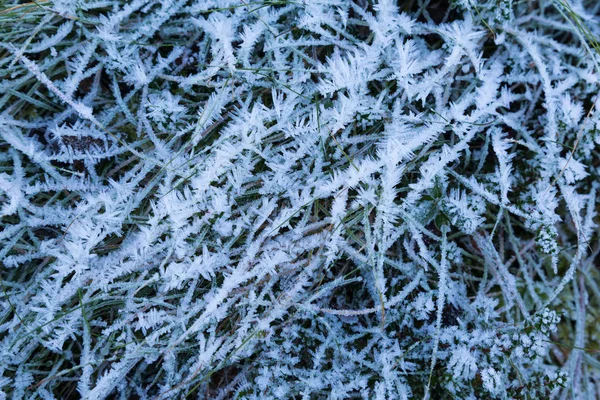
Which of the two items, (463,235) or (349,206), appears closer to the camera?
(349,206)

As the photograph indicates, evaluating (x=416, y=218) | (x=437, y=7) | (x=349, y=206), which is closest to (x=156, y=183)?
(x=349, y=206)

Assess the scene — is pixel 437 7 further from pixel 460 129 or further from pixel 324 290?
pixel 324 290

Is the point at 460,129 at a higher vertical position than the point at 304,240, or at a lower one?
higher

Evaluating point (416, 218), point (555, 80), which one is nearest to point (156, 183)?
point (416, 218)

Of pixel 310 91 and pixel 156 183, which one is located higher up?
pixel 310 91

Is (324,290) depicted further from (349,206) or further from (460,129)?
(460,129)

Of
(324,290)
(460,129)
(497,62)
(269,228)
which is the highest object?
(497,62)
